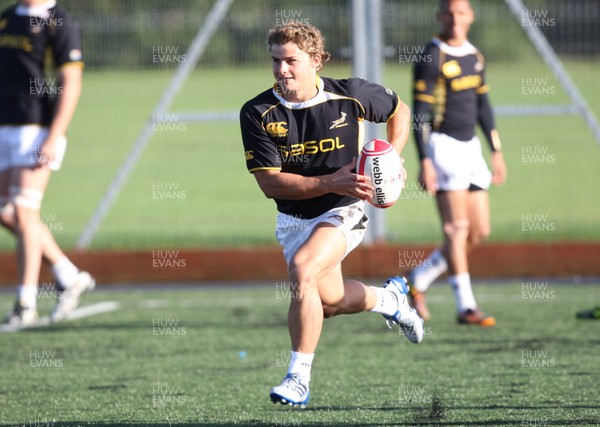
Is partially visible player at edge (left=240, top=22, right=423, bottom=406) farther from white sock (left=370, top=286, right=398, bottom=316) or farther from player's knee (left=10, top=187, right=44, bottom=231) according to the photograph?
player's knee (left=10, top=187, right=44, bottom=231)

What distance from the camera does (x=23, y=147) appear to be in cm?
789

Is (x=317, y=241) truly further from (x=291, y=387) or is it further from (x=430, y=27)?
(x=430, y=27)

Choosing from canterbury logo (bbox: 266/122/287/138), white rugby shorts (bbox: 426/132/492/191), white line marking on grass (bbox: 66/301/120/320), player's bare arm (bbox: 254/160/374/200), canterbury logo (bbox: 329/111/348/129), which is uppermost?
canterbury logo (bbox: 266/122/287/138)

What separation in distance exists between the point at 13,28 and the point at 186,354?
109 inches

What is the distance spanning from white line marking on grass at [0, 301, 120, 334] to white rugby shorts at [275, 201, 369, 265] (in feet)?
10.2

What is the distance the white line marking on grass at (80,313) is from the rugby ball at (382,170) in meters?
3.76

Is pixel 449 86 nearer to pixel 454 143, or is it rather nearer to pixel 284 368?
pixel 454 143

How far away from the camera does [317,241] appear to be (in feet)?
17.5

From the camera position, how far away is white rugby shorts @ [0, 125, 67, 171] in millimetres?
7852

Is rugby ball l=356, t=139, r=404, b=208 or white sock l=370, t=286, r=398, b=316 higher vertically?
rugby ball l=356, t=139, r=404, b=208

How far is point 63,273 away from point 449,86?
3.17 meters

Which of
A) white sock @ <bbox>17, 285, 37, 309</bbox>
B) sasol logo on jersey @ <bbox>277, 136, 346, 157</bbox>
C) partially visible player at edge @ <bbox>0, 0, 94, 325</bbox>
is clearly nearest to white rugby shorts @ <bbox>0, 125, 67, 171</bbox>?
partially visible player at edge @ <bbox>0, 0, 94, 325</bbox>

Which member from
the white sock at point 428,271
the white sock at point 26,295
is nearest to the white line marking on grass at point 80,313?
the white sock at point 26,295

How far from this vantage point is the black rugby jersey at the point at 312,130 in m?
5.43
